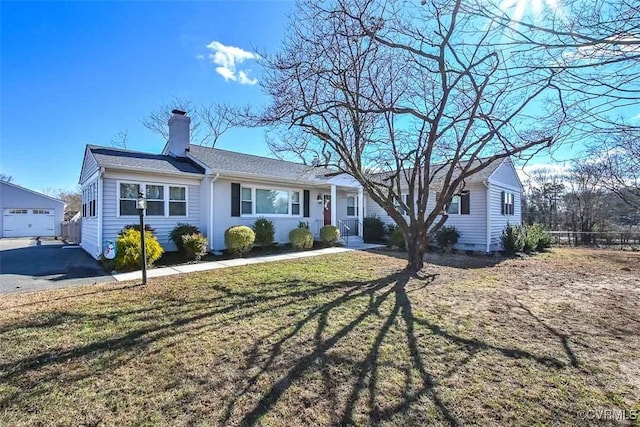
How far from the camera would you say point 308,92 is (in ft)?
26.6

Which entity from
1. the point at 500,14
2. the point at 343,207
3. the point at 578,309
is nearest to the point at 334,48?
the point at 500,14

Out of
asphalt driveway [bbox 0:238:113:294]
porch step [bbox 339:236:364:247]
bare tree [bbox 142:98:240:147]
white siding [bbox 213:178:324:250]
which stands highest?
bare tree [bbox 142:98:240:147]

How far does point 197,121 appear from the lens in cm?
2528

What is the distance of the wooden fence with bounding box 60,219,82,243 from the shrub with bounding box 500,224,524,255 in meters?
19.2

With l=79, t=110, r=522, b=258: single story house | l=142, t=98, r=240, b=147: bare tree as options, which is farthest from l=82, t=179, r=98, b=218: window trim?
l=142, t=98, r=240, b=147: bare tree

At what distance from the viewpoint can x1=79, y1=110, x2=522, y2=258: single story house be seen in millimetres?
9922

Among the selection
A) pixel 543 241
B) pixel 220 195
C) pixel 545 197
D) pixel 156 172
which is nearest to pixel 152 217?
pixel 156 172

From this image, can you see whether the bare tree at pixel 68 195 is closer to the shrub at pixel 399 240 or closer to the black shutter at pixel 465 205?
the shrub at pixel 399 240

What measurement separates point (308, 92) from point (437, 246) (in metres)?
9.66

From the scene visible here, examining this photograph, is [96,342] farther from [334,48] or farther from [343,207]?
[343,207]

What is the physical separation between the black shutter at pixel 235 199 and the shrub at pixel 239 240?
5.19ft

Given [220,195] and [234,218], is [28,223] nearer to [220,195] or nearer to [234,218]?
[220,195]

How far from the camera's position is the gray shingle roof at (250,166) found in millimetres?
11781

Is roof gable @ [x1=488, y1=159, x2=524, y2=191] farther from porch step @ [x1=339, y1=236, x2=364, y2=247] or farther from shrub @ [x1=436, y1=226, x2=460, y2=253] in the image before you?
porch step @ [x1=339, y1=236, x2=364, y2=247]
